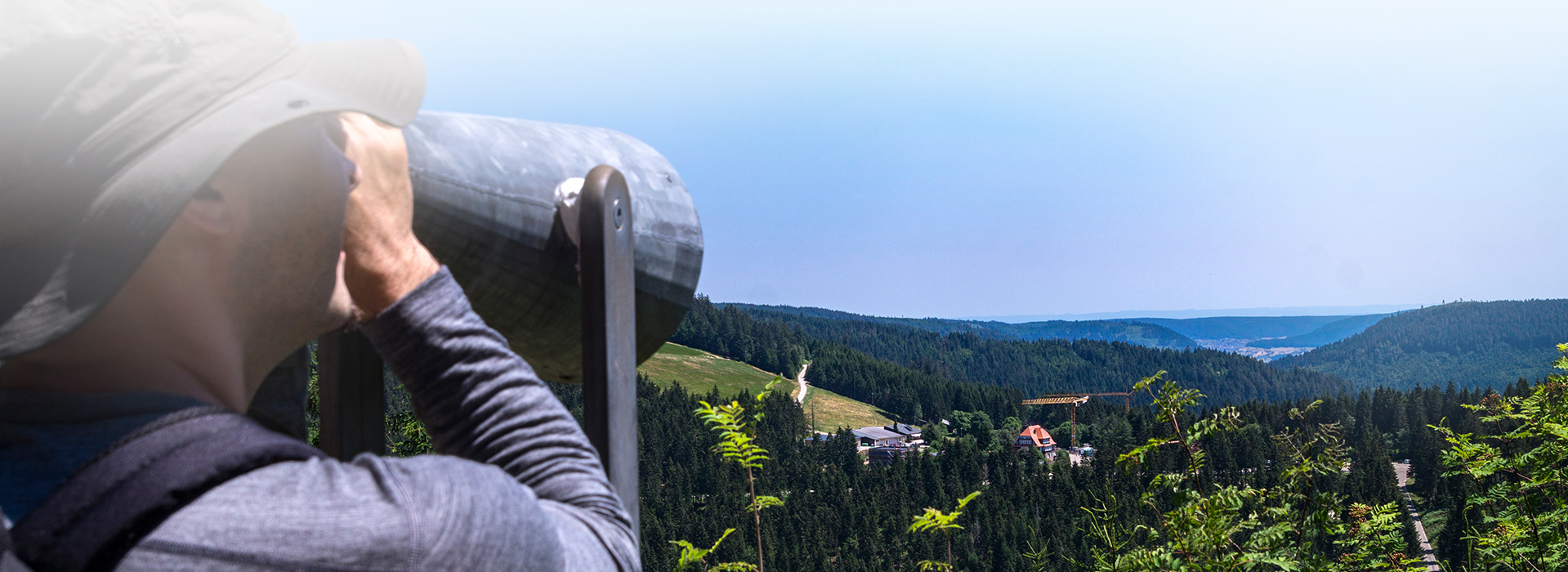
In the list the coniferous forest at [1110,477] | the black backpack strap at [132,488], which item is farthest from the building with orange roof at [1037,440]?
the black backpack strap at [132,488]

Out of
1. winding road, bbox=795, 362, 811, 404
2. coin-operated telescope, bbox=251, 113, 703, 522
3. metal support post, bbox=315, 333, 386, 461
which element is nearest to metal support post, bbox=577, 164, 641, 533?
coin-operated telescope, bbox=251, 113, 703, 522

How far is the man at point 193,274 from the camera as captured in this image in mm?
659

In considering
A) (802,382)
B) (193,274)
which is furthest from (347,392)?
(802,382)

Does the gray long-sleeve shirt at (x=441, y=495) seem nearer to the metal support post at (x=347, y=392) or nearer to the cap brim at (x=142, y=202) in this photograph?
the cap brim at (x=142, y=202)

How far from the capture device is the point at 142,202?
0.68 meters

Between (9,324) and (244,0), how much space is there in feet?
1.02

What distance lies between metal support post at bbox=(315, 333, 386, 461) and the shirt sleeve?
759mm

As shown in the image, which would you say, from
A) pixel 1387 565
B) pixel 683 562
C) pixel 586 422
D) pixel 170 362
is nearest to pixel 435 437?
pixel 170 362

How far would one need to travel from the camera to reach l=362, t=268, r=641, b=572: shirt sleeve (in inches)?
38.3

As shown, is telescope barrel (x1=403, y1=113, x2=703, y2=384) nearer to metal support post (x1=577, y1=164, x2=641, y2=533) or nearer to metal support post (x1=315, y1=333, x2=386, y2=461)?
metal support post (x1=577, y1=164, x2=641, y2=533)

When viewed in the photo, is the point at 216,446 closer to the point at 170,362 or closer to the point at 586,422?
the point at 170,362

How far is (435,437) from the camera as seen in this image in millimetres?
1016

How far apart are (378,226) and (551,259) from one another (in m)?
0.57

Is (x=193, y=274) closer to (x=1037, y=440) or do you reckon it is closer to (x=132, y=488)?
(x=132, y=488)
